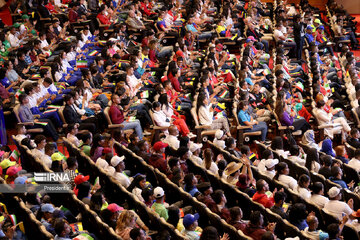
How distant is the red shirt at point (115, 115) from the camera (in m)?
9.29

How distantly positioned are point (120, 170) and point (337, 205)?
103 inches

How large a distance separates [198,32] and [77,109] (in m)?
4.39

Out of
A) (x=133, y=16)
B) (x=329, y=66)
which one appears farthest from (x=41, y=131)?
(x=329, y=66)

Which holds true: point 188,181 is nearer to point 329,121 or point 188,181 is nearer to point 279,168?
point 279,168

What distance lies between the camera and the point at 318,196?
23.5ft

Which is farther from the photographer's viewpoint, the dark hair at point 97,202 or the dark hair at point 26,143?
the dark hair at point 26,143

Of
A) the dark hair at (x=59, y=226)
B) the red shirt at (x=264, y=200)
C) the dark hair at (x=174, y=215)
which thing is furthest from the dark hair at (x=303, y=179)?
the dark hair at (x=59, y=226)

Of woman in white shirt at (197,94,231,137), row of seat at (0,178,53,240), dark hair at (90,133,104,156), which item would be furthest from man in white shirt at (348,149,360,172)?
row of seat at (0,178,53,240)

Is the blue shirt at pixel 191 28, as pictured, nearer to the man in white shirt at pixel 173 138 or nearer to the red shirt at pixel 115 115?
the red shirt at pixel 115 115

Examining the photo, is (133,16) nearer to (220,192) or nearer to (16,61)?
(16,61)

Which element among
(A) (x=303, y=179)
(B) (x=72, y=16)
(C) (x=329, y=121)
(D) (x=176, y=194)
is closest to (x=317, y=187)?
(A) (x=303, y=179)

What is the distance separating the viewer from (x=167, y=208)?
272 inches

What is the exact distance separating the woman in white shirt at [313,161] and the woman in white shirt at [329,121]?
1.51m

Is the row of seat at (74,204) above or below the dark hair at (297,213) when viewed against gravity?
below
